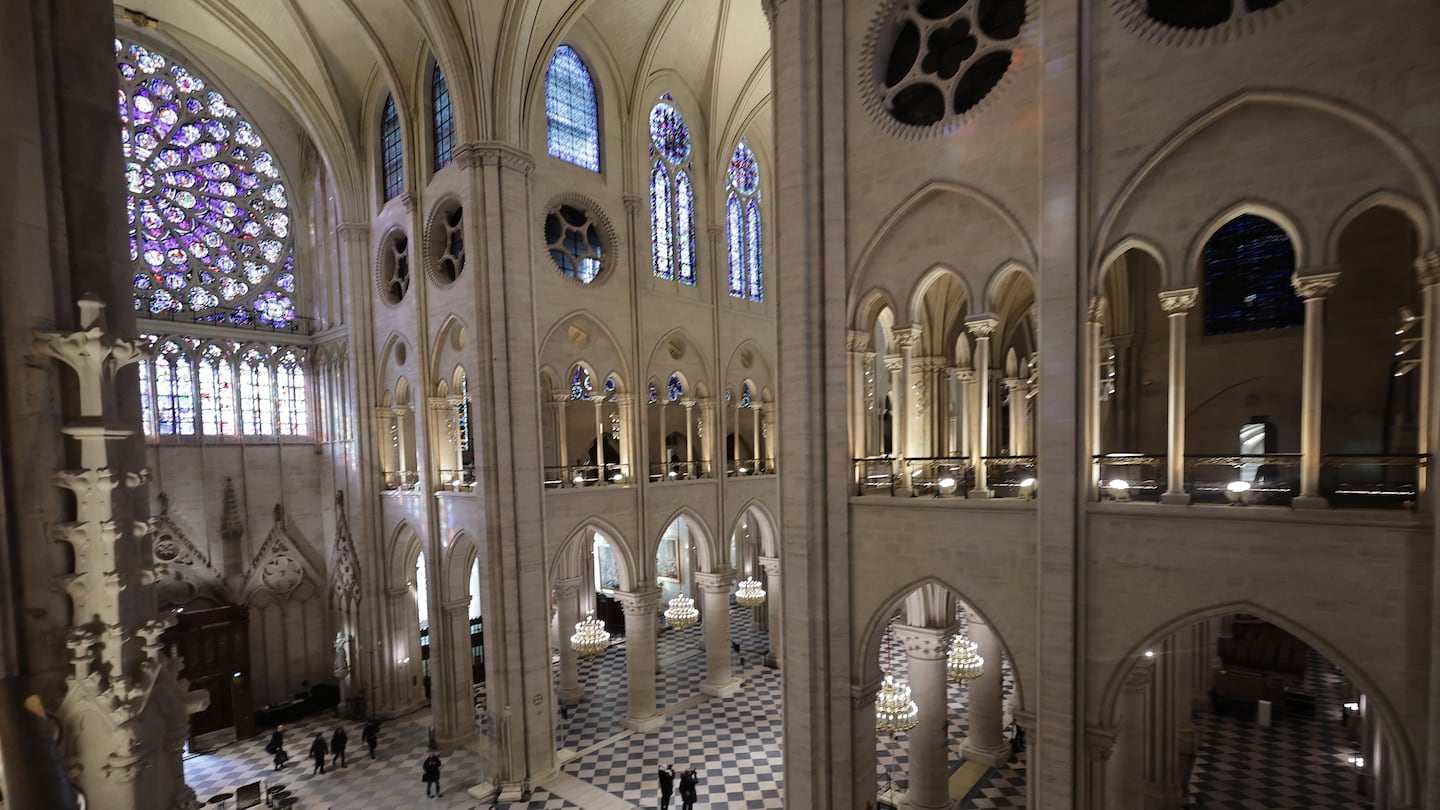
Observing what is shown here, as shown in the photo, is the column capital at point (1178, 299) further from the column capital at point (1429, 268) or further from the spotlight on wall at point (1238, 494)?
the spotlight on wall at point (1238, 494)

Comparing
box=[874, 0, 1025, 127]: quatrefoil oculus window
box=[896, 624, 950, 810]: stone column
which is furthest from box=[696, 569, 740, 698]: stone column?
box=[874, 0, 1025, 127]: quatrefoil oculus window

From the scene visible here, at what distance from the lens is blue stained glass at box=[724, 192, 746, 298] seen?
20.6 metres

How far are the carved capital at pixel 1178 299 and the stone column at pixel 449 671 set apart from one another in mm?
16117

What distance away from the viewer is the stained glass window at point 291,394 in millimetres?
19844

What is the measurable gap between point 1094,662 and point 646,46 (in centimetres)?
1644

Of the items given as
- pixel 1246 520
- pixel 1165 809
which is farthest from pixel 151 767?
pixel 1165 809

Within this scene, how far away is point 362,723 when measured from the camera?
18.1 meters

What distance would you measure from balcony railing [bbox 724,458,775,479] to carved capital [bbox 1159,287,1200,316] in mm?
12885

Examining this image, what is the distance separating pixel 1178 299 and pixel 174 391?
22941mm

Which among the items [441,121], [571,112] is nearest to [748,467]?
[571,112]

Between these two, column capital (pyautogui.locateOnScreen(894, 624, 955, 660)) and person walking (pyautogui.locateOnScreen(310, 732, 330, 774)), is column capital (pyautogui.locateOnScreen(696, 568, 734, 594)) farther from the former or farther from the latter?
person walking (pyautogui.locateOnScreen(310, 732, 330, 774))

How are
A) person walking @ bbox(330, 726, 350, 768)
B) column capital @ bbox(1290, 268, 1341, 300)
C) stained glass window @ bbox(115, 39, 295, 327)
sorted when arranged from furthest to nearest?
1. stained glass window @ bbox(115, 39, 295, 327)
2. person walking @ bbox(330, 726, 350, 768)
3. column capital @ bbox(1290, 268, 1341, 300)

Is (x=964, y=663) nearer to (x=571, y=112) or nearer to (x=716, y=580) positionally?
(x=716, y=580)

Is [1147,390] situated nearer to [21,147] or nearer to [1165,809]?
[1165,809]
